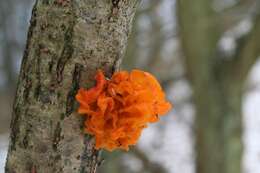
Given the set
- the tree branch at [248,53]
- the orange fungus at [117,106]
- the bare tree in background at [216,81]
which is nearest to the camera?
the orange fungus at [117,106]

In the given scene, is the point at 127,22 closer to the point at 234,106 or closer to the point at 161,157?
the point at 234,106

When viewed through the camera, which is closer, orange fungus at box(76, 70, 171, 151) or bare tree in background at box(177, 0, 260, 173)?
orange fungus at box(76, 70, 171, 151)

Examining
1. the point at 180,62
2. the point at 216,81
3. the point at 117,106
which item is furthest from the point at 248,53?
the point at 117,106

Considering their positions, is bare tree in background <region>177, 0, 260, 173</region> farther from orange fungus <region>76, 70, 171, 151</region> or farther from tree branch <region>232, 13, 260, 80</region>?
orange fungus <region>76, 70, 171, 151</region>

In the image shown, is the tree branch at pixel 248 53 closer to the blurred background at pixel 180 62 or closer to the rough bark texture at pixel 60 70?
the blurred background at pixel 180 62

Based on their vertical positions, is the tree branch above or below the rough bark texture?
above

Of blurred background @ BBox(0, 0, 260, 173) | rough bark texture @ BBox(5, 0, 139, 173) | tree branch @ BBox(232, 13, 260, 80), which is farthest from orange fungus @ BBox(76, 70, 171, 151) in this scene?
tree branch @ BBox(232, 13, 260, 80)

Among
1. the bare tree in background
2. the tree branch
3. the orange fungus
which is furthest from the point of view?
the bare tree in background

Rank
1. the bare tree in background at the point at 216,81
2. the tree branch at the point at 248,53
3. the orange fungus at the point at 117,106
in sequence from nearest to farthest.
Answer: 1. the orange fungus at the point at 117,106
2. the tree branch at the point at 248,53
3. the bare tree in background at the point at 216,81

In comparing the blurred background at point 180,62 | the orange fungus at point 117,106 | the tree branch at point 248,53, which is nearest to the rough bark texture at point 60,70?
the orange fungus at point 117,106
